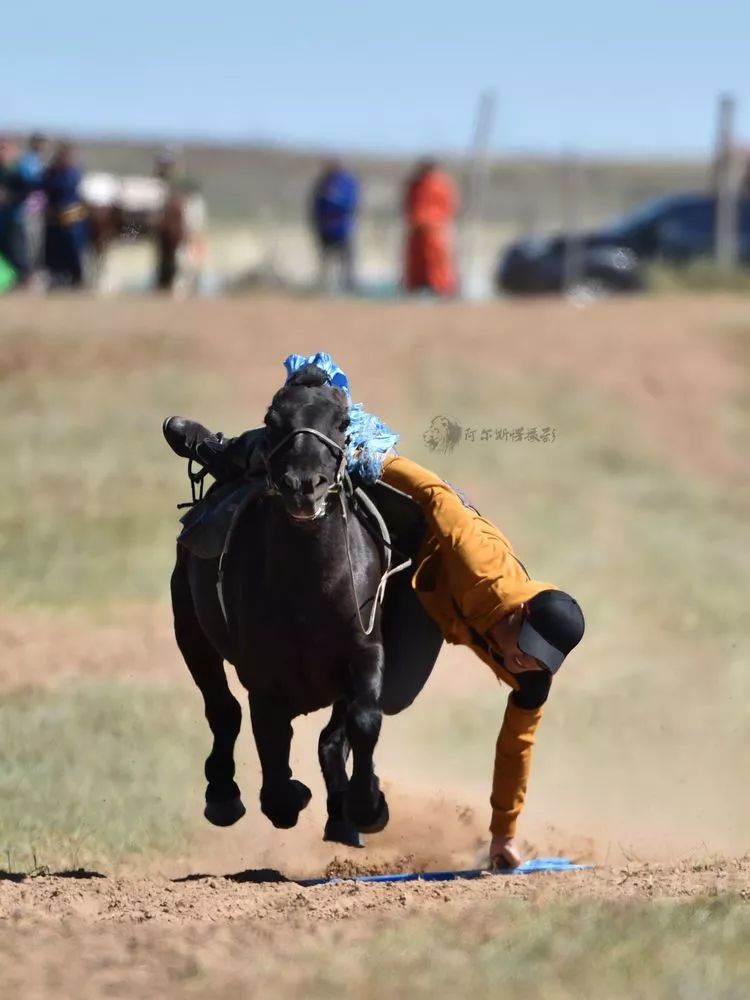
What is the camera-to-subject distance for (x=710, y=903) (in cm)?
600

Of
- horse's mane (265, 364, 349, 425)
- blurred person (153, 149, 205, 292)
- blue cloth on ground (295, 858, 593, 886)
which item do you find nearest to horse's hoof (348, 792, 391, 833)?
blue cloth on ground (295, 858, 593, 886)

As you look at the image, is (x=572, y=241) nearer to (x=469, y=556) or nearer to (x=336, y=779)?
(x=336, y=779)

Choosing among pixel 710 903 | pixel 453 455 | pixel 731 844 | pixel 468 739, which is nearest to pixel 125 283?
pixel 453 455

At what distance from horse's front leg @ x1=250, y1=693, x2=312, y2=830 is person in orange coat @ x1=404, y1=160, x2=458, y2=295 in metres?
16.4

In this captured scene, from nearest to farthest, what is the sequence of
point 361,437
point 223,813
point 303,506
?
point 303,506, point 361,437, point 223,813

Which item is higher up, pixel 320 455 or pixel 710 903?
pixel 320 455

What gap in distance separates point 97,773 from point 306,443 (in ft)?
11.1

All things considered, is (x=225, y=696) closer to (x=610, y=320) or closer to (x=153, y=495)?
(x=153, y=495)

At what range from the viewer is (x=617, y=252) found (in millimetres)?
25219

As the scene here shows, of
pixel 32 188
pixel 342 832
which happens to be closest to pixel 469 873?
pixel 342 832

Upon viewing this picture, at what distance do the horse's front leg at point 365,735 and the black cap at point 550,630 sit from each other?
54cm

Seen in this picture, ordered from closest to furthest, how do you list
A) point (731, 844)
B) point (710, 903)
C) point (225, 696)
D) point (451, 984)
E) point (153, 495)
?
point (451, 984), point (710, 903), point (225, 696), point (731, 844), point (153, 495)

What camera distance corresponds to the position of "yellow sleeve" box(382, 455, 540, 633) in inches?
282

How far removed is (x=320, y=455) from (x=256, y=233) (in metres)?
34.3
